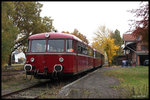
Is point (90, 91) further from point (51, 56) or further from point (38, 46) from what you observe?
point (38, 46)

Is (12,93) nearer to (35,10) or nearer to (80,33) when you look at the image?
(35,10)

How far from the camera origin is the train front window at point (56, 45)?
9709 millimetres

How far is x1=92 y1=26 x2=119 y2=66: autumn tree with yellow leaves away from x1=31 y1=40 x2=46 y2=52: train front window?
26.0 m

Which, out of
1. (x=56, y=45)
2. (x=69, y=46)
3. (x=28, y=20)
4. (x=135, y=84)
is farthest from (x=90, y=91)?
(x=28, y=20)

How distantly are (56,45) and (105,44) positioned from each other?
26045 mm

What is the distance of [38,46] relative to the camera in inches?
395

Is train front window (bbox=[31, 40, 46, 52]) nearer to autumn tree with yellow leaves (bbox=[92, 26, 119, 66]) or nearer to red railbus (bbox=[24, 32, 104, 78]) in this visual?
red railbus (bbox=[24, 32, 104, 78])

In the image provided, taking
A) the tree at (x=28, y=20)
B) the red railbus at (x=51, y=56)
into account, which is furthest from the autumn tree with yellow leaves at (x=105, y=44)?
the red railbus at (x=51, y=56)

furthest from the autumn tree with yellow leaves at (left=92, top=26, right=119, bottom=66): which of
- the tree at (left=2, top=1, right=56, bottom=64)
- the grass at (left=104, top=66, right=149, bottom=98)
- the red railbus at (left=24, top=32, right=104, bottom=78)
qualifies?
the red railbus at (left=24, top=32, right=104, bottom=78)

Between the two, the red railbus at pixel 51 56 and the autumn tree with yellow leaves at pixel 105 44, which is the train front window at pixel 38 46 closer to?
the red railbus at pixel 51 56

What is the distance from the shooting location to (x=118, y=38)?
6950cm

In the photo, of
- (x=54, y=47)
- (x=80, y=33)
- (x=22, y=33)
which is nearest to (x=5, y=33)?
(x=54, y=47)

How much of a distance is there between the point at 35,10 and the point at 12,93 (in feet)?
39.4

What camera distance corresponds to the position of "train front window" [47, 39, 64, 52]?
9.71 m
